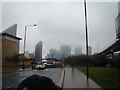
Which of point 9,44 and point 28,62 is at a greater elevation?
point 9,44

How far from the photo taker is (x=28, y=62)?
221 feet

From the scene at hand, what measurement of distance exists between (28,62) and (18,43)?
29.5ft

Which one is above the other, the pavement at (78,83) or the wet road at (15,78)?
the pavement at (78,83)

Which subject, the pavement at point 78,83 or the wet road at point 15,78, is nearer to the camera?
the pavement at point 78,83

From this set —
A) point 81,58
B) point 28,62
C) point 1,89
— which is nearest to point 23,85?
point 1,89

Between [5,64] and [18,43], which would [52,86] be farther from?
[18,43]

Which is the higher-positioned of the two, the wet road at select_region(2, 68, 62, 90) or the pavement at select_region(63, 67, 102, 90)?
the pavement at select_region(63, 67, 102, 90)

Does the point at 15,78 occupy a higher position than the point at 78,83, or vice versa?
the point at 78,83

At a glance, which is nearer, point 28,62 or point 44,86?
point 44,86

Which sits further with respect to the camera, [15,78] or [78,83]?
[15,78]

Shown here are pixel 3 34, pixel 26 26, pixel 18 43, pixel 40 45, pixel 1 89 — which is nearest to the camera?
pixel 1 89

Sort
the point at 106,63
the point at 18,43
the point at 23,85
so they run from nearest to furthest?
the point at 23,85, the point at 106,63, the point at 18,43

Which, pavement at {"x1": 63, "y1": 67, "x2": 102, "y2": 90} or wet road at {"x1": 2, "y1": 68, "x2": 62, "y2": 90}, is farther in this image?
wet road at {"x1": 2, "y1": 68, "x2": 62, "y2": 90}

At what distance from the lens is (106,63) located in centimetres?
2812
